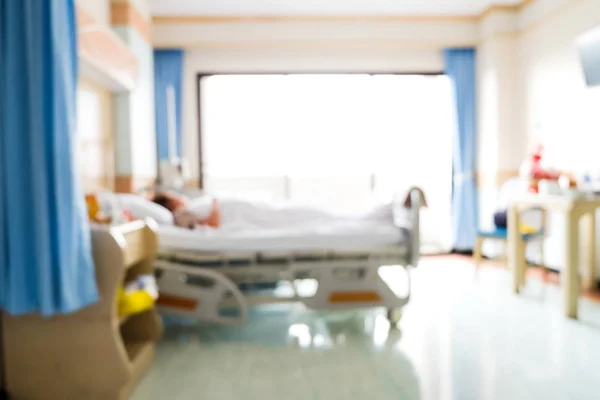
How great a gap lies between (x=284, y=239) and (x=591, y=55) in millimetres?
2998

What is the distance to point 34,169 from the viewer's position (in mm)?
1695

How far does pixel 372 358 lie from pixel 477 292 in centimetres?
172

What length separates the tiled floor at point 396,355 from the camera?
203 cm

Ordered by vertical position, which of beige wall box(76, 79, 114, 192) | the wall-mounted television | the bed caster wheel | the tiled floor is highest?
the wall-mounted television

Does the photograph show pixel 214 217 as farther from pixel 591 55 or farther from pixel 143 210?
pixel 591 55

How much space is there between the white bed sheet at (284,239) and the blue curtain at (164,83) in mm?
2555

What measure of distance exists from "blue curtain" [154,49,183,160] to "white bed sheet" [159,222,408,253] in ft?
8.38

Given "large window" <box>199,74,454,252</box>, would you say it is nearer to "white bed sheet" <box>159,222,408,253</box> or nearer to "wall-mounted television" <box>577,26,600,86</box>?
"wall-mounted television" <box>577,26,600,86</box>

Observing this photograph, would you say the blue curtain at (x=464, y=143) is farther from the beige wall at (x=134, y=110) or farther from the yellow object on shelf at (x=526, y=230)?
the beige wall at (x=134, y=110)

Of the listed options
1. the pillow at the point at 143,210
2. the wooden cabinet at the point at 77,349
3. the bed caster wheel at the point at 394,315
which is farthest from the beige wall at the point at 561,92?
the wooden cabinet at the point at 77,349

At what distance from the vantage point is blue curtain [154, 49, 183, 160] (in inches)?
205

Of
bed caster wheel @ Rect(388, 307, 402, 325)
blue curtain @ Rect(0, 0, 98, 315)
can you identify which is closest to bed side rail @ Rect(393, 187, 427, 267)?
bed caster wheel @ Rect(388, 307, 402, 325)

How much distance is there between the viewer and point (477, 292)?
12.3ft

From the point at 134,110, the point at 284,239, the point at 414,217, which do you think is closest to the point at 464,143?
the point at 414,217
